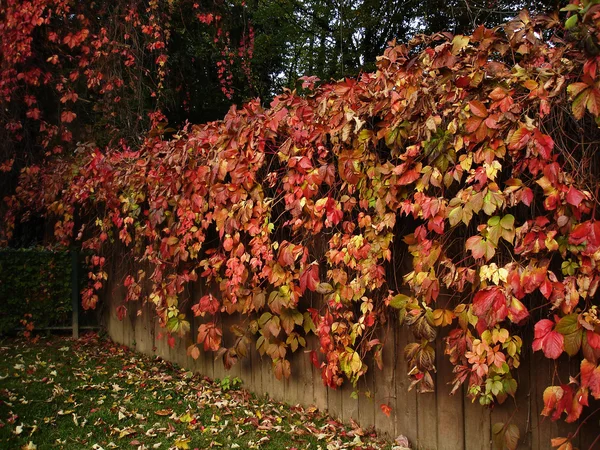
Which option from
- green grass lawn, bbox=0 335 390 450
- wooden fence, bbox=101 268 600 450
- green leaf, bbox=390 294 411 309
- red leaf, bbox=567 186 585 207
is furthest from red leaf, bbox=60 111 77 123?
red leaf, bbox=567 186 585 207

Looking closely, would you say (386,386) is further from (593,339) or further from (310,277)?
(593,339)

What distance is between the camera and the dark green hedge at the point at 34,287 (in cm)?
665

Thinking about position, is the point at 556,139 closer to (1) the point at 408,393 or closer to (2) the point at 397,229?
(2) the point at 397,229

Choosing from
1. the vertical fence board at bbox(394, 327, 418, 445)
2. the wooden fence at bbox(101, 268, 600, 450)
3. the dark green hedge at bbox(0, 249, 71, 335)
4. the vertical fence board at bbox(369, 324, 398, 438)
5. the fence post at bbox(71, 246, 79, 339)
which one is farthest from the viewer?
the fence post at bbox(71, 246, 79, 339)

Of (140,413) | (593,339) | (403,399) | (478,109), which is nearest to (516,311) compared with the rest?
(593,339)

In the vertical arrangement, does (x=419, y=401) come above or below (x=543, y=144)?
below

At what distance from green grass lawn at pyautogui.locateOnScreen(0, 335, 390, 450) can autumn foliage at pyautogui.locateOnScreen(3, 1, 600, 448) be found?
0.37 m

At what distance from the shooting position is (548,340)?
95.8 inches

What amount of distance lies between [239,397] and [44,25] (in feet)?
19.2

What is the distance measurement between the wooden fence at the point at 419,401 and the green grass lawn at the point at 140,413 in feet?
0.38

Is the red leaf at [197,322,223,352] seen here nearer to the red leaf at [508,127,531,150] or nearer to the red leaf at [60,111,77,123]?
the red leaf at [508,127,531,150]

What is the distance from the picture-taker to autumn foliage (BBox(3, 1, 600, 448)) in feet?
8.13

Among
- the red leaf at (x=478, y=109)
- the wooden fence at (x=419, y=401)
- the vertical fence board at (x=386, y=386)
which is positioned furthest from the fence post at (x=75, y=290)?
the red leaf at (x=478, y=109)

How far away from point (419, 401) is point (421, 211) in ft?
3.98
